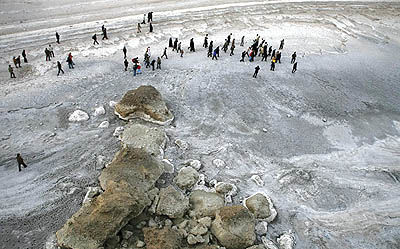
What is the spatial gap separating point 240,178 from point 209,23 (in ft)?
65.2

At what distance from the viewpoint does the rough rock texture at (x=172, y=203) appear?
484 inches

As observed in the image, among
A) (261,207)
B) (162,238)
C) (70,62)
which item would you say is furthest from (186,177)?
(70,62)

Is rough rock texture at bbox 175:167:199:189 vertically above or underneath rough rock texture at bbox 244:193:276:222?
above

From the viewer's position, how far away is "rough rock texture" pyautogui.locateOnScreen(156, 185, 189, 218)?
12.3 m

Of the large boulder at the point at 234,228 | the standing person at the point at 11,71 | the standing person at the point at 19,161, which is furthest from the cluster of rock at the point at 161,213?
the standing person at the point at 11,71

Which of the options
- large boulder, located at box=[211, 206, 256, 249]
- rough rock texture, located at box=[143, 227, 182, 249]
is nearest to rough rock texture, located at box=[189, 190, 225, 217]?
large boulder, located at box=[211, 206, 256, 249]

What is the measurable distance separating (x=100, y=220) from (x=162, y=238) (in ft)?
7.05

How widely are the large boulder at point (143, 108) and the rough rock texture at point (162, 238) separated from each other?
7.59 m

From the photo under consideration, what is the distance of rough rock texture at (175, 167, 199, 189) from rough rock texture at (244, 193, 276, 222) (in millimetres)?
2399

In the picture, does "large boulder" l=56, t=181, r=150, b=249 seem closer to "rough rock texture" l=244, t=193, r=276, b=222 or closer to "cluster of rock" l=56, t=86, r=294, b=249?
"cluster of rock" l=56, t=86, r=294, b=249

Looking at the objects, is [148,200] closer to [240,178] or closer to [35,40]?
[240,178]

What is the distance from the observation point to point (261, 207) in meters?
13.1

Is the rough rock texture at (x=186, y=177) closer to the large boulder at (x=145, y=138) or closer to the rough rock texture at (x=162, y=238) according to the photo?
the large boulder at (x=145, y=138)

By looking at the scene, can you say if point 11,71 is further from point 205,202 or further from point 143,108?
point 205,202
